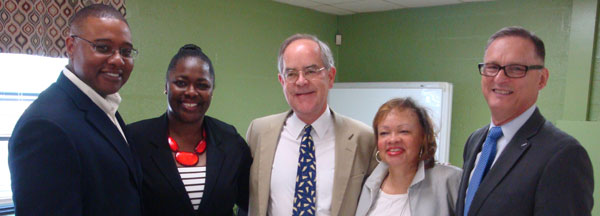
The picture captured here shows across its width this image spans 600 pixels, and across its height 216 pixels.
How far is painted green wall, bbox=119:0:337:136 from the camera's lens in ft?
10.7

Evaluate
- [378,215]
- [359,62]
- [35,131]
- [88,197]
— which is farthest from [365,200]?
[359,62]

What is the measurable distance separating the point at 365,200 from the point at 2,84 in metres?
2.62

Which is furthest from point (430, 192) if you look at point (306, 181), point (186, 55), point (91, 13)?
point (91, 13)

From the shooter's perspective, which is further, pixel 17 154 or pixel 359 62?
pixel 359 62

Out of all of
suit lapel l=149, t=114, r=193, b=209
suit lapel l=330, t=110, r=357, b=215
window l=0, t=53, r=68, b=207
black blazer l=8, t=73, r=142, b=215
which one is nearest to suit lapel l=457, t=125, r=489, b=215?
suit lapel l=330, t=110, r=357, b=215

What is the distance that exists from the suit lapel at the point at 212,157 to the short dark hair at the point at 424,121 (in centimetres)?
70

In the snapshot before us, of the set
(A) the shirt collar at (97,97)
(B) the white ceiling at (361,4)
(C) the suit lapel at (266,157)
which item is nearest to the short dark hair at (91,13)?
(A) the shirt collar at (97,97)

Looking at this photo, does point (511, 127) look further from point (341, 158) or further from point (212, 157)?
point (212, 157)

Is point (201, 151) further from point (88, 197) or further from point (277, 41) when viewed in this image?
point (277, 41)

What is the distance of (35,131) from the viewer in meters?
1.04

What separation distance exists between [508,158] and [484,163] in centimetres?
12

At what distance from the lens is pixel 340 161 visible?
5.67 feet

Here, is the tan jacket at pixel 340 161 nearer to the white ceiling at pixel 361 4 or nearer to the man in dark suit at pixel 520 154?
the man in dark suit at pixel 520 154

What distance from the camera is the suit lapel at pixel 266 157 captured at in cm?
174
